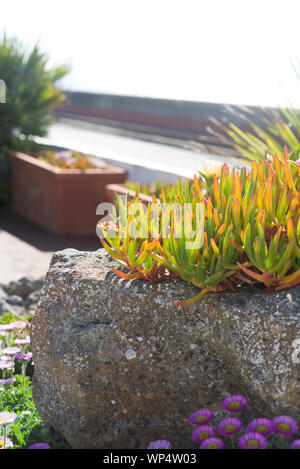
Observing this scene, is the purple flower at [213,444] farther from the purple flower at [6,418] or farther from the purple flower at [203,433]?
the purple flower at [6,418]

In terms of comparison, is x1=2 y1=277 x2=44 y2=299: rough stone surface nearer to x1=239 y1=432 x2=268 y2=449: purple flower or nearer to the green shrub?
x1=239 y1=432 x2=268 y2=449: purple flower

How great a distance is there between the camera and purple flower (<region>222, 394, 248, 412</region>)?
2.45m

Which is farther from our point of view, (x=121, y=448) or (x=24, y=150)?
(x=24, y=150)

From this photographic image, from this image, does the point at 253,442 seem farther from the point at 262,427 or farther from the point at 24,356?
the point at 24,356

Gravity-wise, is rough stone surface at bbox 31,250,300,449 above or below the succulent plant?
below

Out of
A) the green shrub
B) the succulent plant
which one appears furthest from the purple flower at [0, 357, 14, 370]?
the green shrub

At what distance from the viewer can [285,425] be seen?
230cm

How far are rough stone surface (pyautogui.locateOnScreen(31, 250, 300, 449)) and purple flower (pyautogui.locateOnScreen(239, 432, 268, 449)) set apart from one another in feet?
1.00

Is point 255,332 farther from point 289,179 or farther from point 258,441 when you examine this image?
point 289,179

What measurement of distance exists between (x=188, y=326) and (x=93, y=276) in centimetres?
50

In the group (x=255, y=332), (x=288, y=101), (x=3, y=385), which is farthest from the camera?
(x=288, y=101)

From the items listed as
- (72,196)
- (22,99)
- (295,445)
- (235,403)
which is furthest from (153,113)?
(295,445)
